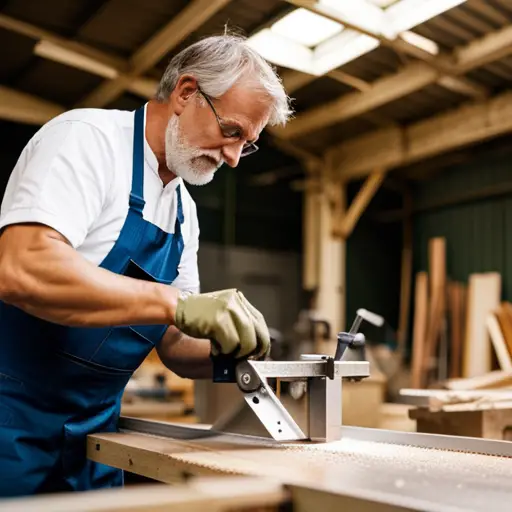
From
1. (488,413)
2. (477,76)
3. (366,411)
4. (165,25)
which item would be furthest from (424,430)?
(477,76)

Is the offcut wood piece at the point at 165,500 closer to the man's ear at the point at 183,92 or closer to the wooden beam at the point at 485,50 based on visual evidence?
the man's ear at the point at 183,92

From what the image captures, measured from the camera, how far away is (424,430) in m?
2.39

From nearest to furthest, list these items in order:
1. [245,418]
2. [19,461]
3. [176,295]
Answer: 1. [176,295]
2. [19,461]
3. [245,418]

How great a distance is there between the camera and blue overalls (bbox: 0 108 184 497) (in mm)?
1635

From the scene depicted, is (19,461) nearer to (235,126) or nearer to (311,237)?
(235,126)

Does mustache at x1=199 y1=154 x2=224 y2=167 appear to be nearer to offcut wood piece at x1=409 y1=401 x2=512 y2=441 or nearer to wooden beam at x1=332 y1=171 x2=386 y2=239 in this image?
offcut wood piece at x1=409 y1=401 x2=512 y2=441

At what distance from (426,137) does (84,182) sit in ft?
20.4

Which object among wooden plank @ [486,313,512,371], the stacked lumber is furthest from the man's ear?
the stacked lumber

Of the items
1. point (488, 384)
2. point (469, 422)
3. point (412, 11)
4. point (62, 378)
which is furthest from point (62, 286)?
point (412, 11)

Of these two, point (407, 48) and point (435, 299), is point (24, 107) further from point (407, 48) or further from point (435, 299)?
point (435, 299)

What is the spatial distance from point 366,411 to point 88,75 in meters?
4.01

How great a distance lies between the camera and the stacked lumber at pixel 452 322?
6.82 meters

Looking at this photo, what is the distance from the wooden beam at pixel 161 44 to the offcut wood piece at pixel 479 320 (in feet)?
13.2

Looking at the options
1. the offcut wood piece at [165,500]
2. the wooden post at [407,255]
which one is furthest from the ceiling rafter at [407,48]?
the offcut wood piece at [165,500]
